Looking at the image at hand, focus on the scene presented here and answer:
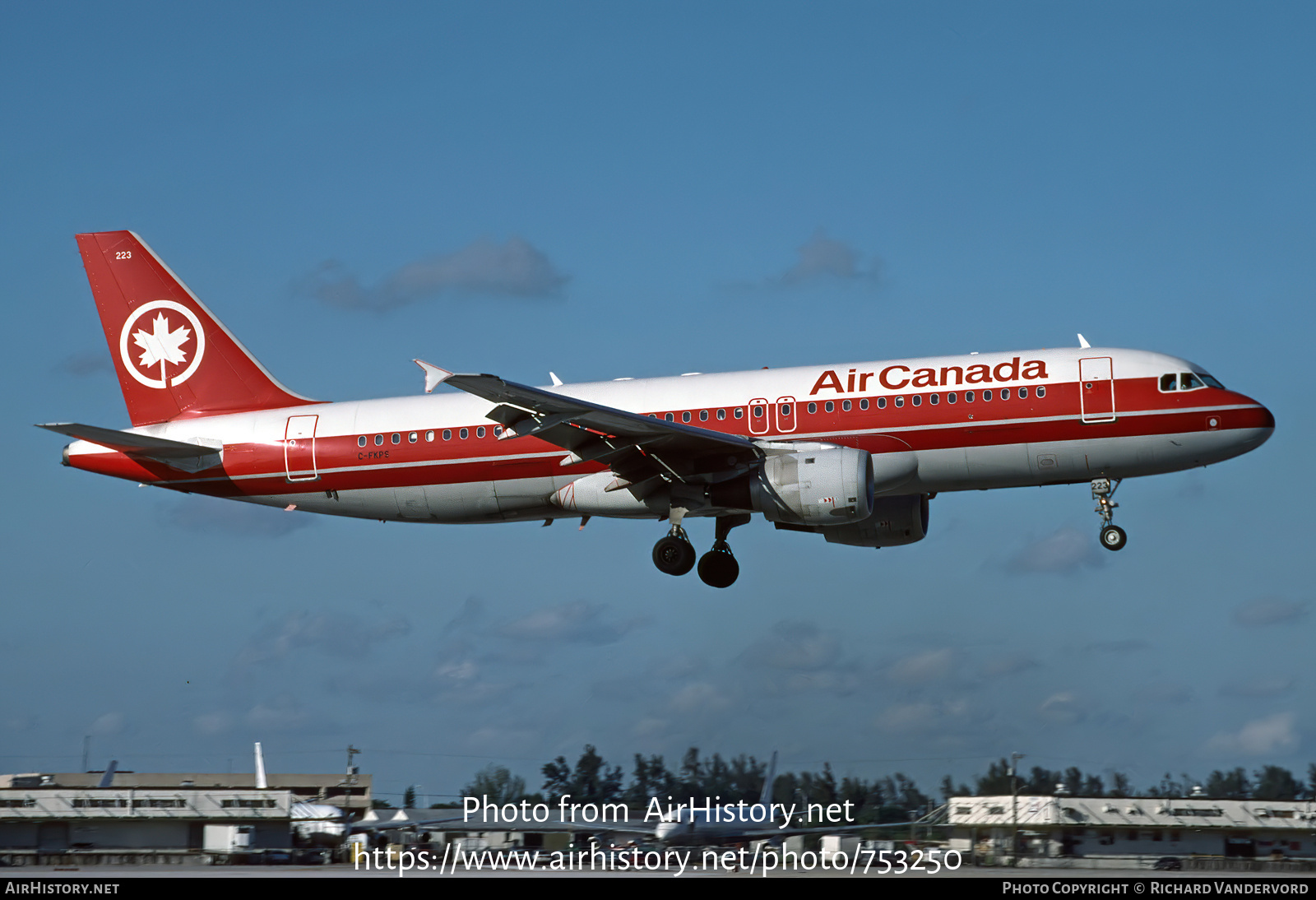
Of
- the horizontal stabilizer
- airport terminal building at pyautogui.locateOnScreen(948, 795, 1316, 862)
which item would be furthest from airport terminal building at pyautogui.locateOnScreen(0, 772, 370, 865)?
airport terminal building at pyautogui.locateOnScreen(948, 795, 1316, 862)

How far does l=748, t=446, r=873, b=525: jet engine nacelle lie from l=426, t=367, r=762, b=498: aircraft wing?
0.74 metres

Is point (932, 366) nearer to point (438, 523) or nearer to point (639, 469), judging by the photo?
point (639, 469)

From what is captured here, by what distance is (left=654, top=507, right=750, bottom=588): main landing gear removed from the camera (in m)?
34.3

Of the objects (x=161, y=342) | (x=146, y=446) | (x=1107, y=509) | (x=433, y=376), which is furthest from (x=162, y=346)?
(x=1107, y=509)

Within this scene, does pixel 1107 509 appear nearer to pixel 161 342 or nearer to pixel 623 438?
pixel 623 438

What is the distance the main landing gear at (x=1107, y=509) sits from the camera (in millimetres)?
31891

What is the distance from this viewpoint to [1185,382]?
31.6 m

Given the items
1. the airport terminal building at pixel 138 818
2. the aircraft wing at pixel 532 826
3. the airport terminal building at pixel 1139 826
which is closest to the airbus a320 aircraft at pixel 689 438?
the aircraft wing at pixel 532 826

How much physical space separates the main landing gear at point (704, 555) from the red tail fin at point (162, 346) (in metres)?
11.1

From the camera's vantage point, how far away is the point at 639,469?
3338 centimetres

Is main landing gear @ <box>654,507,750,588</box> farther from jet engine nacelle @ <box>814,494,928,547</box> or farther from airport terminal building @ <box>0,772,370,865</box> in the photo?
airport terminal building @ <box>0,772,370,865</box>

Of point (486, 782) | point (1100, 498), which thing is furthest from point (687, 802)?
point (1100, 498)

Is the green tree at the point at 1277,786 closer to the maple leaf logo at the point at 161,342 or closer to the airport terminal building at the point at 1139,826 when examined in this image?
the airport terminal building at the point at 1139,826
